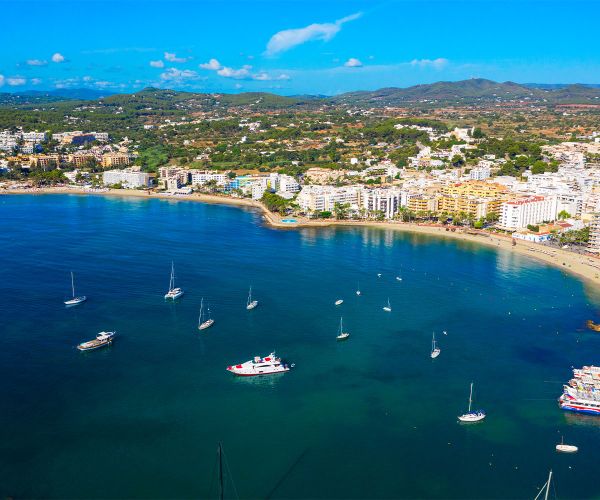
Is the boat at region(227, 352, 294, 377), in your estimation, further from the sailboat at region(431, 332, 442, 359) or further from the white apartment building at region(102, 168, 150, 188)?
the white apartment building at region(102, 168, 150, 188)

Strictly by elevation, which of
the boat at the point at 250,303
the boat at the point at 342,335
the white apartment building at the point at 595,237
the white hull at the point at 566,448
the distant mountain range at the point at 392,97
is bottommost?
the white hull at the point at 566,448

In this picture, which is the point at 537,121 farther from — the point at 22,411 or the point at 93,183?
the point at 22,411

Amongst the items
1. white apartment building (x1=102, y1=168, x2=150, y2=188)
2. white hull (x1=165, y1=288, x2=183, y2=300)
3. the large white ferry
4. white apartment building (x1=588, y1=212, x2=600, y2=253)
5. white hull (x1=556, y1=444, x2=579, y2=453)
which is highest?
white apartment building (x1=102, y1=168, x2=150, y2=188)

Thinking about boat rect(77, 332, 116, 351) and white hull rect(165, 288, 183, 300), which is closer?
boat rect(77, 332, 116, 351)

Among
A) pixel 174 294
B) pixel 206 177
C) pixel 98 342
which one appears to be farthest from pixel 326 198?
pixel 98 342

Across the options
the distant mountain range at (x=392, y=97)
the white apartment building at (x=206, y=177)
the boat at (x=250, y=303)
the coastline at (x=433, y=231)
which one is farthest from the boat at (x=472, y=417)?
the distant mountain range at (x=392, y=97)

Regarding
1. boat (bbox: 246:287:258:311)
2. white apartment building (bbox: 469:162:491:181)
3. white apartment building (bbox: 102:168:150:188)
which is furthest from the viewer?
white apartment building (bbox: 102:168:150:188)

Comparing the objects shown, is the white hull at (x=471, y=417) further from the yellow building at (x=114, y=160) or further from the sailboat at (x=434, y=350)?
the yellow building at (x=114, y=160)

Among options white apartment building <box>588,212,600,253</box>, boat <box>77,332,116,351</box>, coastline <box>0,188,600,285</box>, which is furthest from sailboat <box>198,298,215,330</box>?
white apartment building <box>588,212,600,253</box>
